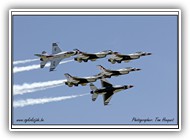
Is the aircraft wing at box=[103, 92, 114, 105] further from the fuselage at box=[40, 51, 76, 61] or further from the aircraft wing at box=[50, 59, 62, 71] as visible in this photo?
the aircraft wing at box=[50, 59, 62, 71]

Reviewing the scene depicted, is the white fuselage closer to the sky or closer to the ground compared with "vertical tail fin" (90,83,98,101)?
closer to the sky

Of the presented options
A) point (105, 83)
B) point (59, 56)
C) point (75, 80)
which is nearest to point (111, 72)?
point (105, 83)

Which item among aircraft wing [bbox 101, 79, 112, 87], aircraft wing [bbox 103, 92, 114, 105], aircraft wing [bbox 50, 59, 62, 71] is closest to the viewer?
aircraft wing [bbox 103, 92, 114, 105]

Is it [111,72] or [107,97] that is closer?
[107,97]

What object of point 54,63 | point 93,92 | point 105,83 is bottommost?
point 93,92

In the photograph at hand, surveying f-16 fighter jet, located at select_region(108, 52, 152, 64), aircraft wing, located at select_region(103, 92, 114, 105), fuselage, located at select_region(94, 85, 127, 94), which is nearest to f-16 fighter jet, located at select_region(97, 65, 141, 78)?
f-16 fighter jet, located at select_region(108, 52, 152, 64)

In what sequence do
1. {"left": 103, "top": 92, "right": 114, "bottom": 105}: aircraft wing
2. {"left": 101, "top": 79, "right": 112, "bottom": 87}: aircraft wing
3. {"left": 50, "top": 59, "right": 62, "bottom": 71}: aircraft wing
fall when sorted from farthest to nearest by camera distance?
{"left": 101, "top": 79, "right": 112, "bottom": 87}: aircraft wing, {"left": 50, "top": 59, "right": 62, "bottom": 71}: aircraft wing, {"left": 103, "top": 92, "right": 114, "bottom": 105}: aircraft wing

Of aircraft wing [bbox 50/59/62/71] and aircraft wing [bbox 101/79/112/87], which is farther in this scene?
aircraft wing [bbox 101/79/112/87]

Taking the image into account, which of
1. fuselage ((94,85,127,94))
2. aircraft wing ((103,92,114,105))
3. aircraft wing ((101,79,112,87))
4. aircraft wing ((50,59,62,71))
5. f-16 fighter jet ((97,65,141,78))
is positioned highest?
aircraft wing ((50,59,62,71))

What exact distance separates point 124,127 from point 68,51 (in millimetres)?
2590

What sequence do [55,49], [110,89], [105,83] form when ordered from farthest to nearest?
[105,83] → [110,89] → [55,49]

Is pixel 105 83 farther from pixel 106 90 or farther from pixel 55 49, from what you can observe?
pixel 55 49

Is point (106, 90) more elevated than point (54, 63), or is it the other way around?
point (54, 63)

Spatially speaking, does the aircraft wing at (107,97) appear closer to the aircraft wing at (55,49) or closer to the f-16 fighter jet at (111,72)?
the f-16 fighter jet at (111,72)
